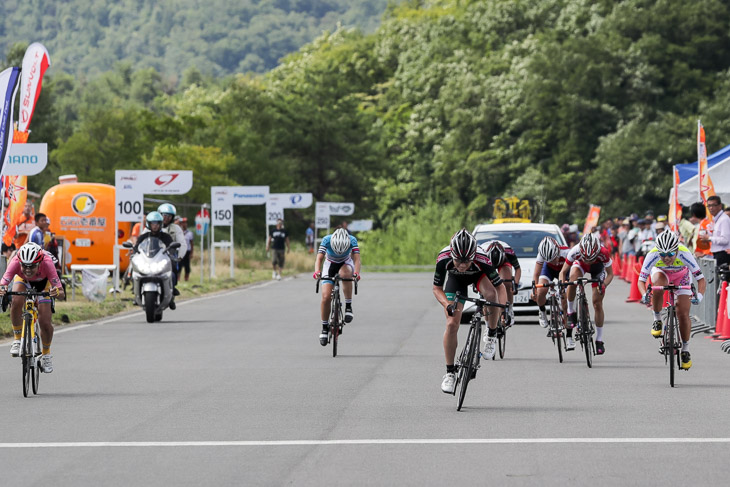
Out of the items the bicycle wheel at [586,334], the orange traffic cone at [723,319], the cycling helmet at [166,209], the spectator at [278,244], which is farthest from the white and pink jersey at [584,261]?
the spectator at [278,244]

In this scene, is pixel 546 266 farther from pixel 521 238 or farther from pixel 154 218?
pixel 154 218

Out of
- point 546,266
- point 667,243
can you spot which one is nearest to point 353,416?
point 667,243

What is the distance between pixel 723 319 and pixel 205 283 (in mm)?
20594

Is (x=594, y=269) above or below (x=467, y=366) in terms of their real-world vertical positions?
above

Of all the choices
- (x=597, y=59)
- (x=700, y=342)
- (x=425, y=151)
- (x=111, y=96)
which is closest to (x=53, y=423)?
(x=700, y=342)

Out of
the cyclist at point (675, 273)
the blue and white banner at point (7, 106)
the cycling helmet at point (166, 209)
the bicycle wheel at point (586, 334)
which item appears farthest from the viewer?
the cycling helmet at point (166, 209)

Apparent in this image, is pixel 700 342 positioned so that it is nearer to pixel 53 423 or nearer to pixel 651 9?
pixel 53 423

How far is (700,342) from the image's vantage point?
19.4 m

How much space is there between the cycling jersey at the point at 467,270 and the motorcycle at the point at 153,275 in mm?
11702

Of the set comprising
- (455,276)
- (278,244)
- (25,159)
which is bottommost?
(278,244)

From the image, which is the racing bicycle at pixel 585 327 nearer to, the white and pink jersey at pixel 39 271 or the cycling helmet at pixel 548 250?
the cycling helmet at pixel 548 250

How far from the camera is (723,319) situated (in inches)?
774

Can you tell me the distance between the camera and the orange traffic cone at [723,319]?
63.2 feet

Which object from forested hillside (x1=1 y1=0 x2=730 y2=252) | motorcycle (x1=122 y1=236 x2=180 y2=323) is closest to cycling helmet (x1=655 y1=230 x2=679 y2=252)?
motorcycle (x1=122 y1=236 x2=180 y2=323)
